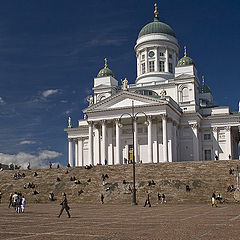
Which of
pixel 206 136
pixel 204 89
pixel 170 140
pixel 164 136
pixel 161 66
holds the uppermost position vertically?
pixel 161 66

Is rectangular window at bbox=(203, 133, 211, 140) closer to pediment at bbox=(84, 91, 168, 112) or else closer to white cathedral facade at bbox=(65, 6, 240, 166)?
white cathedral facade at bbox=(65, 6, 240, 166)

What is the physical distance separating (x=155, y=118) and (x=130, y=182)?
21.6 m

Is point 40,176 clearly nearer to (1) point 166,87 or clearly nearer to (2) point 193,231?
(1) point 166,87

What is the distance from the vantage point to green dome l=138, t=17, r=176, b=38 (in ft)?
287

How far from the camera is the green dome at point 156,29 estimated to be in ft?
287

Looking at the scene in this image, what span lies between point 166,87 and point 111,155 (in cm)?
1746

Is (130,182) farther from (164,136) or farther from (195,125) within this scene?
(195,125)

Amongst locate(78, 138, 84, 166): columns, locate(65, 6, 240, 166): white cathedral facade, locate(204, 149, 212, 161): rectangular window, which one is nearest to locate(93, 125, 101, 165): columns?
locate(65, 6, 240, 166): white cathedral facade

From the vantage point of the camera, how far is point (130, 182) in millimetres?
50375

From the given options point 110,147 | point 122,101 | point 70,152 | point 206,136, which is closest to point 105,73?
point 122,101

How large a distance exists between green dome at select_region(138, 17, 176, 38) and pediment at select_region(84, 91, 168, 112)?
23365 millimetres

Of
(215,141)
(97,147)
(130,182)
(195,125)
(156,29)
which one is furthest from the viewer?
(156,29)

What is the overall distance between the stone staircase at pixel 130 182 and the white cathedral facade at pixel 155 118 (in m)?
10.6

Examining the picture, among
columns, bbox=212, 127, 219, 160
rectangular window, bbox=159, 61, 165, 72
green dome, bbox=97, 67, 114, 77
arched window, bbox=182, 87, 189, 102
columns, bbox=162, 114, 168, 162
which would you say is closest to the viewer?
columns, bbox=162, 114, 168, 162
